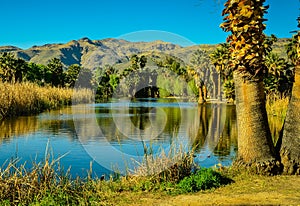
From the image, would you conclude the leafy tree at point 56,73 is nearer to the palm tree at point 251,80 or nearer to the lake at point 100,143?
the lake at point 100,143

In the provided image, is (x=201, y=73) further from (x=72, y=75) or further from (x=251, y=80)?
(x=251, y=80)

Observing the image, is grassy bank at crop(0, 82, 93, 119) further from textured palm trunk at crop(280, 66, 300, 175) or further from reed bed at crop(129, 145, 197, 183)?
textured palm trunk at crop(280, 66, 300, 175)

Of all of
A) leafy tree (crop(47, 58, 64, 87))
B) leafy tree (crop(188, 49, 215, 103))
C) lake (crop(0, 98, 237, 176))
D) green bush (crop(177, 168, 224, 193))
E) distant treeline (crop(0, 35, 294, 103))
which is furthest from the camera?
leafy tree (crop(47, 58, 64, 87))

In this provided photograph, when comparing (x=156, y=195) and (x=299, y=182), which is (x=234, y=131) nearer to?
(x=299, y=182)

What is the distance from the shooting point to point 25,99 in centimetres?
2722

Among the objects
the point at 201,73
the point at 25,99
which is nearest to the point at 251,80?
the point at 25,99

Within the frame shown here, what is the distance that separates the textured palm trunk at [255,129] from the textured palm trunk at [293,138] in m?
0.25

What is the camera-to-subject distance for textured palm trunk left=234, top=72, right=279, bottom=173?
7.76 metres

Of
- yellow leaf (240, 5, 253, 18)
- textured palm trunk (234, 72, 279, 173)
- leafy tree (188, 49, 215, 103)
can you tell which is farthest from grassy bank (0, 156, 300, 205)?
leafy tree (188, 49, 215, 103)

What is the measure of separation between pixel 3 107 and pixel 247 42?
→ 19.4 meters

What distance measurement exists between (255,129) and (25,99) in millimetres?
22119

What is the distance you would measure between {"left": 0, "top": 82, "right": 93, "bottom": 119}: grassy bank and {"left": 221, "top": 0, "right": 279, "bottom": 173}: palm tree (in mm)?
18135

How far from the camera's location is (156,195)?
21.2 ft

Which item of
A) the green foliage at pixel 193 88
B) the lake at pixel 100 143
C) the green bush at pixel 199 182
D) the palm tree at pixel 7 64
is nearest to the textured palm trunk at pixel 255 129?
the green bush at pixel 199 182
